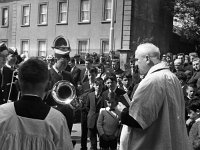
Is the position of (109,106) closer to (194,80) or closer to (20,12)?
(194,80)

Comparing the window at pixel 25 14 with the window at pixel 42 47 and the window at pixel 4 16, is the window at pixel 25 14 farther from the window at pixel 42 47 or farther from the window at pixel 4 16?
the window at pixel 4 16

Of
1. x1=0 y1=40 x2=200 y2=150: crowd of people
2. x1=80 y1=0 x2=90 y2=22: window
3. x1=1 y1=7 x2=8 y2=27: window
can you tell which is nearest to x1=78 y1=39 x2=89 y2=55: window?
x1=80 y1=0 x2=90 y2=22: window

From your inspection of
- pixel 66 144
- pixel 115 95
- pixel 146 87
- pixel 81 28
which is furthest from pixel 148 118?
pixel 81 28

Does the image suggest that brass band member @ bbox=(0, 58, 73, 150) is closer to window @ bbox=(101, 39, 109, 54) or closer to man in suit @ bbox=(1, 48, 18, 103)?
man in suit @ bbox=(1, 48, 18, 103)

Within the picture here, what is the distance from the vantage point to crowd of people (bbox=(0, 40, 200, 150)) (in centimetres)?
296

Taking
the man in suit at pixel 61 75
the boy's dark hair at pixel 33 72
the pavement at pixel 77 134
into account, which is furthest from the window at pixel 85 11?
the boy's dark hair at pixel 33 72

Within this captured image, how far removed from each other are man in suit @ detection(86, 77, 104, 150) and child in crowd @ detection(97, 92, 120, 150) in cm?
47

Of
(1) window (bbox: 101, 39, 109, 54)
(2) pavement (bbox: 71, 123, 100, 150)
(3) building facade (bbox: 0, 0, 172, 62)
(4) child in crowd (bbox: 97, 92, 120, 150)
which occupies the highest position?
(3) building facade (bbox: 0, 0, 172, 62)

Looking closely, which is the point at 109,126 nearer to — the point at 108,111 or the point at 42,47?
the point at 108,111

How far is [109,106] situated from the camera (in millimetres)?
7414

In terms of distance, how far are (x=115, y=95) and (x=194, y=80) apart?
2365 mm

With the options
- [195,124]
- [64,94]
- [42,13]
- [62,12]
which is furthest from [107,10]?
[195,124]

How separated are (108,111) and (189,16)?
75.8 ft

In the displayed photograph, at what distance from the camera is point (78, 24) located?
27.2 metres
